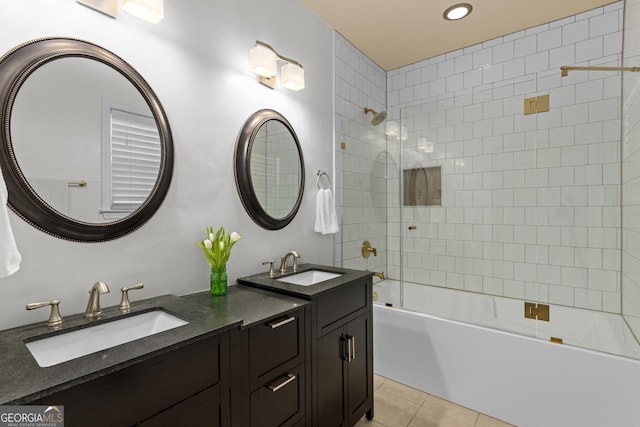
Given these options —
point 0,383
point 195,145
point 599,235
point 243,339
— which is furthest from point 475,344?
point 0,383

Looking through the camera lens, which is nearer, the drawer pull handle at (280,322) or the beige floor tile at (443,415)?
the drawer pull handle at (280,322)

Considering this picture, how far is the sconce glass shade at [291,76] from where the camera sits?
2025 millimetres

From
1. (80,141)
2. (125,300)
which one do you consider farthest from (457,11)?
(125,300)

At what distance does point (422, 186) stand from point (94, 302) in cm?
256

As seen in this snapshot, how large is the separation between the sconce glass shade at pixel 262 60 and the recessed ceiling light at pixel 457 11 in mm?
1459

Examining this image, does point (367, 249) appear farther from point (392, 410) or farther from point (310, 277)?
point (392, 410)

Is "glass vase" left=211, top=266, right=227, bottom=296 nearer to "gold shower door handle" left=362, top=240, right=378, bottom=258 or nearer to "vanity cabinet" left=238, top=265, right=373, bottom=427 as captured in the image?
"vanity cabinet" left=238, top=265, right=373, bottom=427

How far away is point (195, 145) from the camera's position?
160 cm

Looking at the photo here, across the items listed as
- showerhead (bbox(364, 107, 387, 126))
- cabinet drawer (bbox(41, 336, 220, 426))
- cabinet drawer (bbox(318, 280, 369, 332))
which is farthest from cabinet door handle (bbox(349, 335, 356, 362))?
showerhead (bbox(364, 107, 387, 126))

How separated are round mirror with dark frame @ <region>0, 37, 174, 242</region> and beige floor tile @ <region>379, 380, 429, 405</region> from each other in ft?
6.70

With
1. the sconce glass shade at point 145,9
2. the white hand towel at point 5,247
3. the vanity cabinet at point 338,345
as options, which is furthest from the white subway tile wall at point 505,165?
the white hand towel at point 5,247

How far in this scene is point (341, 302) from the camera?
1.71m

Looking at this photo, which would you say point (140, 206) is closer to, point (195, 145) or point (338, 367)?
point (195, 145)

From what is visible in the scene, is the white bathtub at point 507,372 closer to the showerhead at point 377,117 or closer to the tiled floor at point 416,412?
the tiled floor at point 416,412
